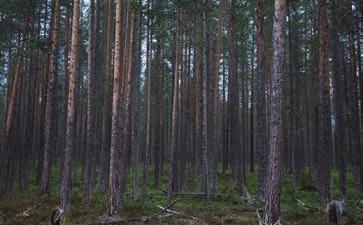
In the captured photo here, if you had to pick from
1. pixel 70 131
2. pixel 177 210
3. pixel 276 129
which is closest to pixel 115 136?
pixel 70 131

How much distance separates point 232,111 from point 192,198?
4638mm

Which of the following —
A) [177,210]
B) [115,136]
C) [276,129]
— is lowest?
[177,210]

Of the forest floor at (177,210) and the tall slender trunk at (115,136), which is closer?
the forest floor at (177,210)

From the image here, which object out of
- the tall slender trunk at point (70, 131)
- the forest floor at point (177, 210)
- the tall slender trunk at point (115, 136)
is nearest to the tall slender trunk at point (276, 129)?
the forest floor at point (177, 210)

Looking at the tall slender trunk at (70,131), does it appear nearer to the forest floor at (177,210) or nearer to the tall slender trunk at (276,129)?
the forest floor at (177,210)

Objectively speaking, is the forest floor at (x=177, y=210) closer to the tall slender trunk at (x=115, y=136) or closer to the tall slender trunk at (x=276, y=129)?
the tall slender trunk at (x=115, y=136)

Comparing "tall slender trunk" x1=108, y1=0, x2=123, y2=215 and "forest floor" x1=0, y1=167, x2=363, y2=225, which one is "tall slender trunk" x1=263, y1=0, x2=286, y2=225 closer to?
"forest floor" x1=0, y1=167, x2=363, y2=225

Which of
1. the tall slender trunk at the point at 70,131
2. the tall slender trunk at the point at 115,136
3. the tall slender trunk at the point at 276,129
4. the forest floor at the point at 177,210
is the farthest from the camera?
the tall slender trunk at the point at 70,131

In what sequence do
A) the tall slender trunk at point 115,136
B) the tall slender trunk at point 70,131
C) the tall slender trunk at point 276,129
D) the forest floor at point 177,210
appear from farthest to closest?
the tall slender trunk at point 70,131 < the tall slender trunk at point 115,136 < the forest floor at point 177,210 < the tall slender trunk at point 276,129

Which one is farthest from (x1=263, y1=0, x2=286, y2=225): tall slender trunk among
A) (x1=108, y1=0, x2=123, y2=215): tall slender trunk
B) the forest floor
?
(x1=108, y1=0, x2=123, y2=215): tall slender trunk

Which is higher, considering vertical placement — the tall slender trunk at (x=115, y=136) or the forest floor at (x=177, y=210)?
the tall slender trunk at (x=115, y=136)

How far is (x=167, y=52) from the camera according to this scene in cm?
3042

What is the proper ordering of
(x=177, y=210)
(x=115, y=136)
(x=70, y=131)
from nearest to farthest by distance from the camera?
(x=115, y=136) → (x=70, y=131) → (x=177, y=210)

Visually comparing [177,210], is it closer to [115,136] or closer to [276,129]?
[115,136]
